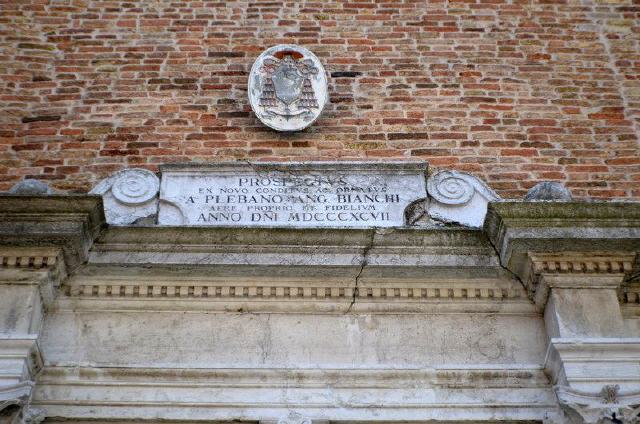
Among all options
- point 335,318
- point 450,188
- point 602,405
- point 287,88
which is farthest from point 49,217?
point 602,405

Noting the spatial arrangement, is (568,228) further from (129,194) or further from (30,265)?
(30,265)

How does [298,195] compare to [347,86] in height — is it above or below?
below

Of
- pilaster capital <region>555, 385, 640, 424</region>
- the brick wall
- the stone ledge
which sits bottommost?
pilaster capital <region>555, 385, 640, 424</region>

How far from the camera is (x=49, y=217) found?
245 inches

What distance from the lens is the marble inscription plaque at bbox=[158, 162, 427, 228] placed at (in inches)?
264

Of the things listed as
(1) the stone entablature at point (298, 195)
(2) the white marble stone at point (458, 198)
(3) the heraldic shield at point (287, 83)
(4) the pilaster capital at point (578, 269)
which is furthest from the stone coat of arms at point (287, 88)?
(4) the pilaster capital at point (578, 269)

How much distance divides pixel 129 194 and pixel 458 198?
7.24 ft

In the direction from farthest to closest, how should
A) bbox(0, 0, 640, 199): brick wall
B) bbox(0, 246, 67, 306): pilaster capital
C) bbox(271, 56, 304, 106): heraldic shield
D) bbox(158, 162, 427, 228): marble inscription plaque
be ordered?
bbox(271, 56, 304, 106): heraldic shield → bbox(0, 0, 640, 199): brick wall → bbox(158, 162, 427, 228): marble inscription plaque → bbox(0, 246, 67, 306): pilaster capital

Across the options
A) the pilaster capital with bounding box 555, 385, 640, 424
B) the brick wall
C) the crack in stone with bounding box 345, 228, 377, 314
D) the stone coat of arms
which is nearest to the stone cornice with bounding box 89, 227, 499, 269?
the crack in stone with bounding box 345, 228, 377, 314

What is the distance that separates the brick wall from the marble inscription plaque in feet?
0.87

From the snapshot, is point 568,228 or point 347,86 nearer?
point 568,228

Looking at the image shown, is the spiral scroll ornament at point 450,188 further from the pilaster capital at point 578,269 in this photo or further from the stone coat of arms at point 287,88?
the stone coat of arms at point 287,88

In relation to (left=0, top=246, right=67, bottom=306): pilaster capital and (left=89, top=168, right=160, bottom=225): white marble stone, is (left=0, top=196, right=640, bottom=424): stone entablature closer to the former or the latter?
(left=0, top=246, right=67, bottom=306): pilaster capital

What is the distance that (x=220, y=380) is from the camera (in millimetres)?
6035
